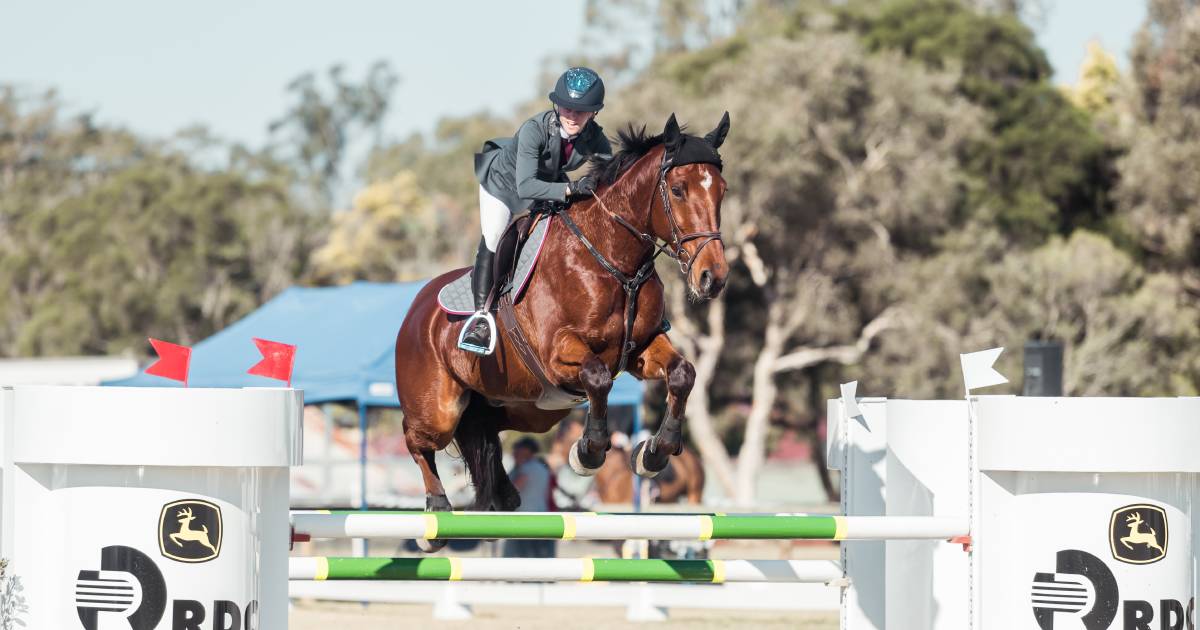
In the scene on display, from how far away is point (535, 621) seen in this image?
32.6ft

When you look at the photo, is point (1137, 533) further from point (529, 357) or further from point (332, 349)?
point (332, 349)

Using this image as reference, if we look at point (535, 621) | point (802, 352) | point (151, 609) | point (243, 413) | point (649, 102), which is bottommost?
point (535, 621)

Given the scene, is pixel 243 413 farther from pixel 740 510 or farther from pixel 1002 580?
pixel 740 510

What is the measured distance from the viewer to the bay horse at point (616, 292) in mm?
5305

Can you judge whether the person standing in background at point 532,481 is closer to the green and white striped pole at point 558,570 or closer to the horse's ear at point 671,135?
the horse's ear at point 671,135

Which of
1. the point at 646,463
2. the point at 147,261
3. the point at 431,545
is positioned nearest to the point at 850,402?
the point at 646,463

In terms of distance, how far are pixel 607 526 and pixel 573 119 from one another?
1.99 m

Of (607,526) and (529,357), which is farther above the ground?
(529,357)

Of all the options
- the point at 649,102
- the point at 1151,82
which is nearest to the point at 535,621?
the point at 649,102

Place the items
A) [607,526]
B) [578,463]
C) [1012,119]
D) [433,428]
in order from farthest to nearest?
[1012,119] < [433,428] < [578,463] < [607,526]

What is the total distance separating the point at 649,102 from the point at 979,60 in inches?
299

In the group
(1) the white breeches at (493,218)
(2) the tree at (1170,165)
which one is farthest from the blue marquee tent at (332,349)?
(2) the tree at (1170,165)

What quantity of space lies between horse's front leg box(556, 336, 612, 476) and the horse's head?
47 cm

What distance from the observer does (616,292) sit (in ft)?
18.2
